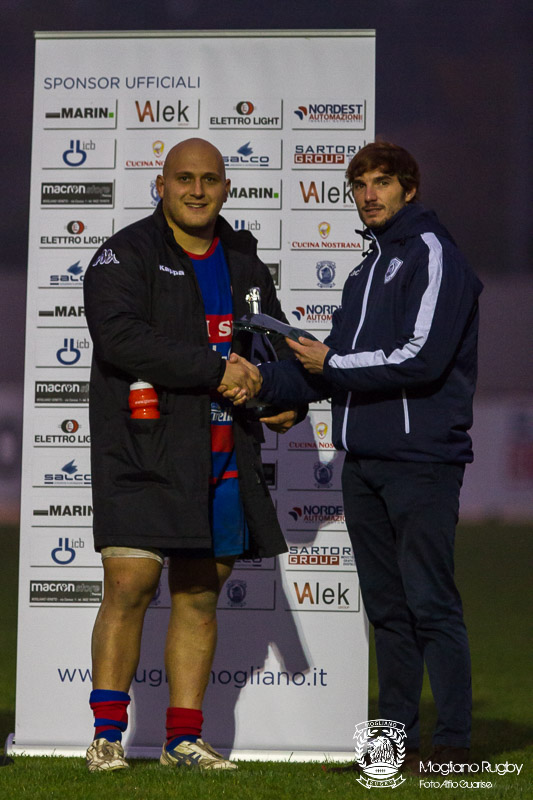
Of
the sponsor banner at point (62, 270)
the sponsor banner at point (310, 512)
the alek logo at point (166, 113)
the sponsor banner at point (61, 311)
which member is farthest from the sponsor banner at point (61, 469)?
the alek logo at point (166, 113)

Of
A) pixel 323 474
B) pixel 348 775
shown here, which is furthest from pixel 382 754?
pixel 323 474

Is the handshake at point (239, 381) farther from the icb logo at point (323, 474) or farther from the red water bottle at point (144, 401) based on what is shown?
the icb logo at point (323, 474)

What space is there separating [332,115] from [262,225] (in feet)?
1.69

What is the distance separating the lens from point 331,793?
2715 mm

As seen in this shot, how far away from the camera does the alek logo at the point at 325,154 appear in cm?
395

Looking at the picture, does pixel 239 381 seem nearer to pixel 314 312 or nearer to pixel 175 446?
pixel 175 446

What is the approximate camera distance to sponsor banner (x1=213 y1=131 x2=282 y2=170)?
3.98 meters

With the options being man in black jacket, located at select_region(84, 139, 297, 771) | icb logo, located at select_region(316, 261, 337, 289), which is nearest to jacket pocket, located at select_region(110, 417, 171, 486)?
man in black jacket, located at select_region(84, 139, 297, 771)

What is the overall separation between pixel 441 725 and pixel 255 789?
56 centimetres

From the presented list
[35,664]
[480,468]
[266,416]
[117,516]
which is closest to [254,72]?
[266,416]

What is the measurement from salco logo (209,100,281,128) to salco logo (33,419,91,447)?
1.34 meters

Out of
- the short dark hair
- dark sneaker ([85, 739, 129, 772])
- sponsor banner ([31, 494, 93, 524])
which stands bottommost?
dark sneaker ([85, 739, 129, 772])

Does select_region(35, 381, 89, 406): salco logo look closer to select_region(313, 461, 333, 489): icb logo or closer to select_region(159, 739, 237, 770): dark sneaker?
select_region(313, 461, 333, 489): icb logo

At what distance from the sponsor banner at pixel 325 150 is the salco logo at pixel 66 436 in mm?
1351
